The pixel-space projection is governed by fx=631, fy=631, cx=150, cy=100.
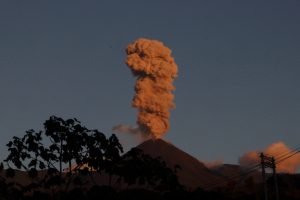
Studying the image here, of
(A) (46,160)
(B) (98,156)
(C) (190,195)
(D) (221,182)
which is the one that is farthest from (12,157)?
(D) (221,182)

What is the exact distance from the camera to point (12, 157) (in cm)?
2042

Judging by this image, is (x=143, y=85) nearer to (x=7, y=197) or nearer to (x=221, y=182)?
(x=221, y=182)

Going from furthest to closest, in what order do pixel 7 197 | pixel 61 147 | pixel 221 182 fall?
1. pixel 221 182
2. pixel 61 147
3. pixel 7 197

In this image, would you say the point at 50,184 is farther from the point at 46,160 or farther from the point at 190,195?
the point at 190,195

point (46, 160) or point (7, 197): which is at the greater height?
point (46, 160)

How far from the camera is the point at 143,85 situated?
5940 inches

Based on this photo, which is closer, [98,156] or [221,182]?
[98,156]

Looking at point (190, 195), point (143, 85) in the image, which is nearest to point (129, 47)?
point (143, 85)

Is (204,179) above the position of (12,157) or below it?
above

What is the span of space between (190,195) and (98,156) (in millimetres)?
3504

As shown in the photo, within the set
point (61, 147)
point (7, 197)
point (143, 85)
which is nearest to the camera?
point (7, 197)

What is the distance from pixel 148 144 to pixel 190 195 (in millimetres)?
176849

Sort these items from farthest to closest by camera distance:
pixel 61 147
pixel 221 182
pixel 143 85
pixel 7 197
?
pixel 221 182
pixel 143 85
pixel 61 147
pixel 7 197

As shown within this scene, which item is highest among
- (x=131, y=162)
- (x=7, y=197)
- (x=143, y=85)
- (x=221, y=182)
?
(x=143, y=85)
